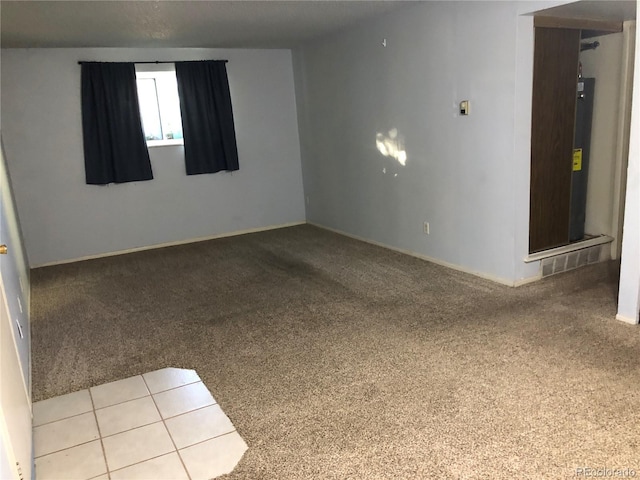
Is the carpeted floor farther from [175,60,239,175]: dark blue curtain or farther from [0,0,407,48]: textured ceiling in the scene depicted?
[0,0,407,48]: textured ceiling

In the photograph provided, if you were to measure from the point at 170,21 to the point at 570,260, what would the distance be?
401 centimetres

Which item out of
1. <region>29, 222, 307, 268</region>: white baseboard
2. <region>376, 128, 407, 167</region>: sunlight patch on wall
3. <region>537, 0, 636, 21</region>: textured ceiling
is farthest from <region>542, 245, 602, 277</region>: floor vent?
<region>29, 222, 307, 268</region>: white baseboard

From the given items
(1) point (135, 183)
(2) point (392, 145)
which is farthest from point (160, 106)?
(2) point (392, 145)

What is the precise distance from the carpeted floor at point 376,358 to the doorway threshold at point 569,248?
0.19m

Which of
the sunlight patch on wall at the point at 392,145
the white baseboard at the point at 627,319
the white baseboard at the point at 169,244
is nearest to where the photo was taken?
the white baseboard at the point at 627,319

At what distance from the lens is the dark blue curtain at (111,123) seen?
215 inches

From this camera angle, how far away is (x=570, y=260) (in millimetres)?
4039

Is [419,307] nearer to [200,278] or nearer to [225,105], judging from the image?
[200,278]

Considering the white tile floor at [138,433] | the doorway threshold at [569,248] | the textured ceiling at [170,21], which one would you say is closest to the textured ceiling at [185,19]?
the textured ceiling at [170,21]

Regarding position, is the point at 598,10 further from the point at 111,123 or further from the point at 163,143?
the point at 111,123

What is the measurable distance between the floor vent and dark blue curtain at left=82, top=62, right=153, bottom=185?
452 centimetres

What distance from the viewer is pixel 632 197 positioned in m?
2.90

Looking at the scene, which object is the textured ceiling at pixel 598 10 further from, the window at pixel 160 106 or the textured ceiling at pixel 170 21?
the window at pixel 160 106

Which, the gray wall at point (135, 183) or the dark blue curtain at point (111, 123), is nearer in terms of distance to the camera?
the gray wall at point (135, 183)
